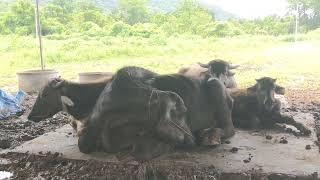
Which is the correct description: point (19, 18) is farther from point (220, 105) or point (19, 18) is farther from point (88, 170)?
point (88, 170)

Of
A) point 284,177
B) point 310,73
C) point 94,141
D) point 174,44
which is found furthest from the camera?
point 174,44

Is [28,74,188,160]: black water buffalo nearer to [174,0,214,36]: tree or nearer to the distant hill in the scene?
[174,0,214,36]: tree

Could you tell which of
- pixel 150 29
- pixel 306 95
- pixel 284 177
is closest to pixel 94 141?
pixel 284 177

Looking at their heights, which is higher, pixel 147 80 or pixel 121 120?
pixel 147 80

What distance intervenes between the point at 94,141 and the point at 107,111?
0.50 metres

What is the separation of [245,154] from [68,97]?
1.92 m

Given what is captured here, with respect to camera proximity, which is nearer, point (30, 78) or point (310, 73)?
point (30, 78)

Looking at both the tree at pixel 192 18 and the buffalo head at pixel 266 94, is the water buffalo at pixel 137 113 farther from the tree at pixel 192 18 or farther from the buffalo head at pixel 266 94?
the tree at pixel 192 18

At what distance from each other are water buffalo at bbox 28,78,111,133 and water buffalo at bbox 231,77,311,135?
6.30 feet

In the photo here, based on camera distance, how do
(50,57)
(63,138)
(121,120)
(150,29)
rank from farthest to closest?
1. (150,29)
2. (50,57)
3. (63,138)
4. (121,120)

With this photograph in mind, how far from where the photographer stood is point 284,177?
3.96 metres

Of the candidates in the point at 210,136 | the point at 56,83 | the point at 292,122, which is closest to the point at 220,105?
the point at 210,136

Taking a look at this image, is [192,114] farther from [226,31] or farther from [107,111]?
[226,31]

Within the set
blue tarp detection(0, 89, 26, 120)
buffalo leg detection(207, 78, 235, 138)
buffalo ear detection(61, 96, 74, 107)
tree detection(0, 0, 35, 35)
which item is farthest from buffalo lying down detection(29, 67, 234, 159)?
tree detection(0, 0, 35, 35)
